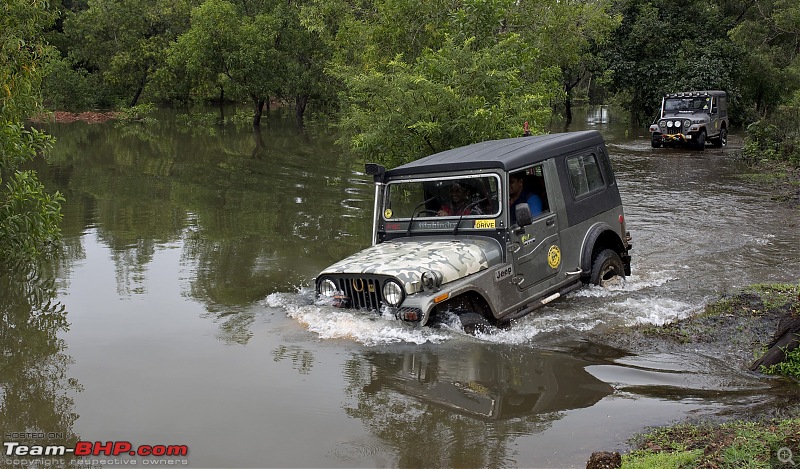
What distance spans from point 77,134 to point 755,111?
31259 mm

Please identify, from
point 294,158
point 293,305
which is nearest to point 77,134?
point 294,158

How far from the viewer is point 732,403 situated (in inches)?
238

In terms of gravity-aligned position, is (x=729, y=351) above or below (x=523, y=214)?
below

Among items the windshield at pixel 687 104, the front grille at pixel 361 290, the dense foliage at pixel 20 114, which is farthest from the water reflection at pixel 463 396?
the windshield at pixel 687 104

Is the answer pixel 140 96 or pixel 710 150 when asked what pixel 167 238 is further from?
pixel 140 96

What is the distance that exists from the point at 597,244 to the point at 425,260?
116 inches

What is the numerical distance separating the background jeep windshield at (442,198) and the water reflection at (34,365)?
3.71 m

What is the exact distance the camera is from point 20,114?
1124 cm

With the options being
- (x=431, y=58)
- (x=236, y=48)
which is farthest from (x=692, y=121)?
(x=236, y=48)

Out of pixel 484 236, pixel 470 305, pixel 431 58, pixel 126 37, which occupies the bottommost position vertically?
pixel 470 305

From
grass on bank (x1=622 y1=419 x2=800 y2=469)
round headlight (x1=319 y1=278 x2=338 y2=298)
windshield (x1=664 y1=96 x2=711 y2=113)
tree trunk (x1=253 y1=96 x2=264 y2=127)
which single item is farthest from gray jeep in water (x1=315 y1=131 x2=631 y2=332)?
tree trunk (x1=253 y1=96 x2=264 y2=127)

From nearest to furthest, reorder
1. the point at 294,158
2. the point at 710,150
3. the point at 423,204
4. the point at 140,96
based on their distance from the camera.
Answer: the point at 423,204 → the point at 294,158 → the point at 710,150 → the point at 140,96

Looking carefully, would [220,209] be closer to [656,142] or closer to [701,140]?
[656,142]

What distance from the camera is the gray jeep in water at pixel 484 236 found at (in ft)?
24.6
